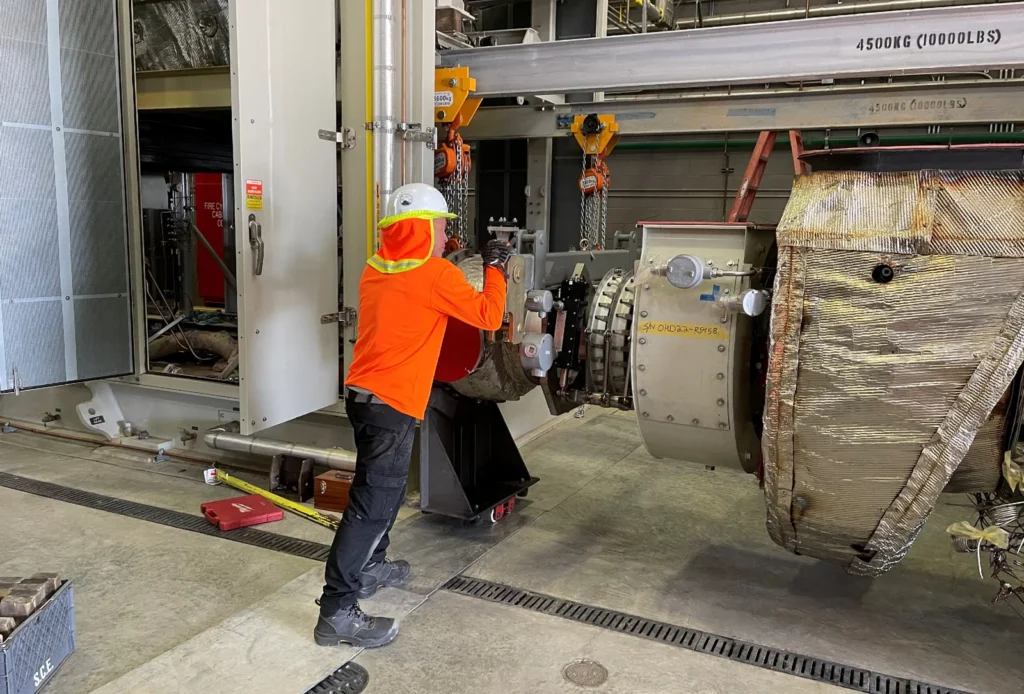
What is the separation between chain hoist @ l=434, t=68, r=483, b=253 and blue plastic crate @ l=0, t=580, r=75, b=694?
80.7 inches

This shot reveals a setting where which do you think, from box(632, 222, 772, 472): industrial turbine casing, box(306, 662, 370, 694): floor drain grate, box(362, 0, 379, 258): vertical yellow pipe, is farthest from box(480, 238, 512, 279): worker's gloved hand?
box(306, 662, 370, 694): floor drain grate

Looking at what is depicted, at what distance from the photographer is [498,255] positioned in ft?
9.01

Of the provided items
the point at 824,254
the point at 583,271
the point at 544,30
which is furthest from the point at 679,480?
the point at 544,30

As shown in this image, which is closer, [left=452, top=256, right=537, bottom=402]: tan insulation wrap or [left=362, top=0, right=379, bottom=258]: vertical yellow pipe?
[left=452, top=256, right=537, bottom=402]: tan insulation wrap

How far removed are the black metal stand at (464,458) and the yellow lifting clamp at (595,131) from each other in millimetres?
2008

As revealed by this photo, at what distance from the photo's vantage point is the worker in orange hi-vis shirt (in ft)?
8.35

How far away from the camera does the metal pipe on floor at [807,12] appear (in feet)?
21.1

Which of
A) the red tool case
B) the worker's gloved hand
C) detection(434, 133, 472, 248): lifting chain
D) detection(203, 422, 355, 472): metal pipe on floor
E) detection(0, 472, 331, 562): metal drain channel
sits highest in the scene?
detection(434, 133, 472, 248): lifting chain

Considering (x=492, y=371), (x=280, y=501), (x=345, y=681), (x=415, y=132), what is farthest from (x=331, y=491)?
(x=415, y=132)

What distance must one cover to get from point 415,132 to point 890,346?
230cm

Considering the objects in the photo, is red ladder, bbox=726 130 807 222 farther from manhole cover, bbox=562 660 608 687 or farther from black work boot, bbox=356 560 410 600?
black work boot, bbox=356 560 410 600

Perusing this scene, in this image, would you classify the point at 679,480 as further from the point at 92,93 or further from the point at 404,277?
the point at 92,93

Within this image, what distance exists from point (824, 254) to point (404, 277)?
1.30m

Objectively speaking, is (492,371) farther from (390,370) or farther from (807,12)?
(807,12)
